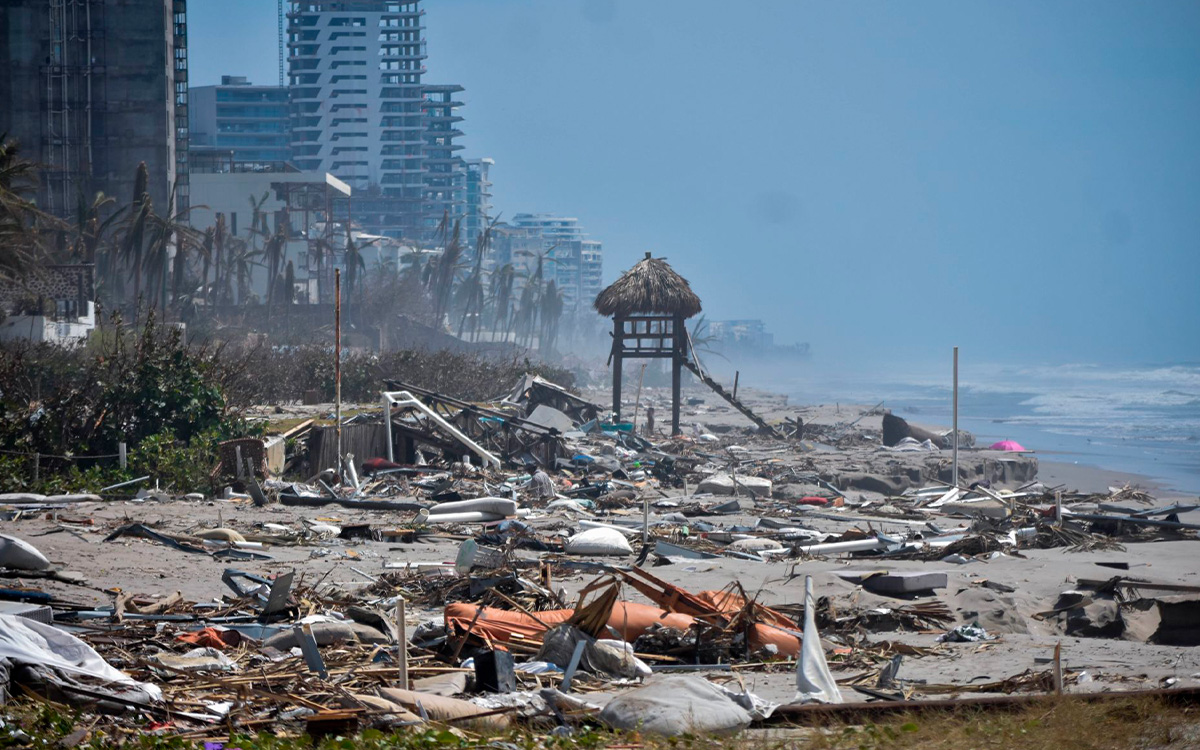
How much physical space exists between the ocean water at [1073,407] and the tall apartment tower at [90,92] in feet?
145

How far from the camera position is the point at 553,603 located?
7.91m

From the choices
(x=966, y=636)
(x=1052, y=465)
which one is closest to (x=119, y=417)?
(x=966, y=636)

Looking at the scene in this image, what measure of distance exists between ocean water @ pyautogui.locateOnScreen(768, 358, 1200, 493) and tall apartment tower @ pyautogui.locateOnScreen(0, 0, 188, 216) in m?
44.1

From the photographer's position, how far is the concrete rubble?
5691 mm

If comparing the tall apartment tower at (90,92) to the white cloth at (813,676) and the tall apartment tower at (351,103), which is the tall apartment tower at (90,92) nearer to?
the white cloth at (813,676)

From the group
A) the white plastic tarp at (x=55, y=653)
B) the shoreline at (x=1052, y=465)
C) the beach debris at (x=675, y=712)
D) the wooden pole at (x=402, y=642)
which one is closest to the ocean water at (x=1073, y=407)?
the shoreline at (x=1052, y=465)

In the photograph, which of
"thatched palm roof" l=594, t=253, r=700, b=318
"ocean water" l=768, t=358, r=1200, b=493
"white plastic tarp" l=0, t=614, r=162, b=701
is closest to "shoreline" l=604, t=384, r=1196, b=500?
"ocean water" l=768, t=358, r=1200, b=493

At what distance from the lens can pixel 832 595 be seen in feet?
28.9

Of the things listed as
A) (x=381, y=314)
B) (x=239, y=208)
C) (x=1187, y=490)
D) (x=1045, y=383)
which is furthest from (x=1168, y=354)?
(x=1187, y=490)

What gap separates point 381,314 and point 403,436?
65.8 meters

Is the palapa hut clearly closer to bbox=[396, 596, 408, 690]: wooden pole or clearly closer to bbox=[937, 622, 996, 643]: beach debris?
bbox=[937, 622, 996, 643]: beach debris

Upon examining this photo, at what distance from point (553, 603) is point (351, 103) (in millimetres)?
175812

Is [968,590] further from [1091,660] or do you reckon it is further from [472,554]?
[472,554]

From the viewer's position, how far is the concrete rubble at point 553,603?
18.7 feet
